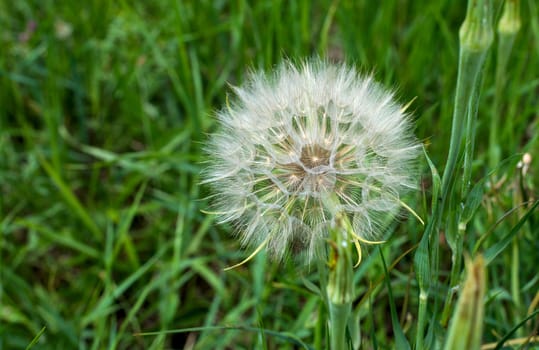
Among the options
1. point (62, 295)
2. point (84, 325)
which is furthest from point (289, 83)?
point (62, 295)

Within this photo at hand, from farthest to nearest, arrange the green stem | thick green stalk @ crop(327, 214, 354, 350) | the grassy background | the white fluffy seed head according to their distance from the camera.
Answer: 1. the grassy background
2. the white fluffy seed head
3. the green stem
4. thick green stalk @ crop(327, 214, 354, 350)

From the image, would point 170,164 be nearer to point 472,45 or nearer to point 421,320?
point 421,320

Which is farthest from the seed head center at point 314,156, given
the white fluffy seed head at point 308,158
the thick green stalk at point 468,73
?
the thick green stalk at point 468,73

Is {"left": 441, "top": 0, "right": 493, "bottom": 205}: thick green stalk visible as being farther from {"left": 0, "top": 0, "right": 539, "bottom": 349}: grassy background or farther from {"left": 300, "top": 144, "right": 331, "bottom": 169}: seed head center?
{"left": 0, "top": 0, "right": 539, "bottom": 349}: grassy background

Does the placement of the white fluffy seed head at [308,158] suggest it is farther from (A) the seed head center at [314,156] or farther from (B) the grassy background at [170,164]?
(B) the grassy background at [170,164]

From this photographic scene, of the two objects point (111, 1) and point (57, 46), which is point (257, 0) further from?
Result: point (57, 46)

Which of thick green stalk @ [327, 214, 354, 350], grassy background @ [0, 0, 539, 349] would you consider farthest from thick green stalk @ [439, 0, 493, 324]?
grassy background @ [0, 0, 539, 349]
